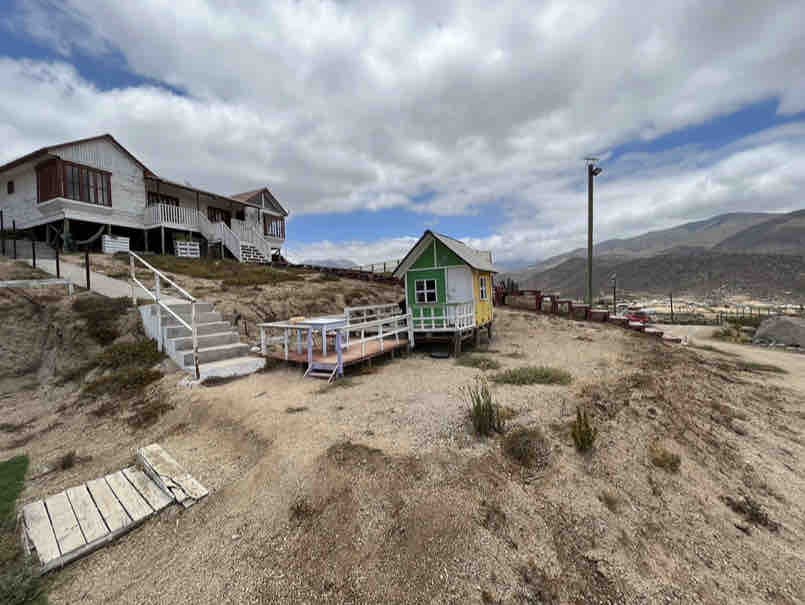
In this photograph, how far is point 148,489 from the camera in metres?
4.61

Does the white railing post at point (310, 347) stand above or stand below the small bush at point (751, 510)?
above

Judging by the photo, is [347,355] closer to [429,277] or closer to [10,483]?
[429,277]

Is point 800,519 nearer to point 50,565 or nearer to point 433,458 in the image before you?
point 433,458

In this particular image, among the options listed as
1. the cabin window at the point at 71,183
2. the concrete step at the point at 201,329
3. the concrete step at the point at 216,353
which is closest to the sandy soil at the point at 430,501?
the concrete step at the point at 216,353

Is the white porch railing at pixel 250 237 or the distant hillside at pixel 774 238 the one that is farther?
the distant hillside at pixel 774 238

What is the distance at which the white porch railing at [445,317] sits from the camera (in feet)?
38.3

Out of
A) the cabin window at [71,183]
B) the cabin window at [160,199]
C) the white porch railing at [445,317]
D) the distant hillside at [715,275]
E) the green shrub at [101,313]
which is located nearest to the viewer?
the green shrub at [101,313]

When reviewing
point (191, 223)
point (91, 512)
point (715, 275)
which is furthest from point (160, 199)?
point (715, 275)

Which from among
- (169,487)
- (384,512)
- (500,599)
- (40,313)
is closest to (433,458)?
(384,512)

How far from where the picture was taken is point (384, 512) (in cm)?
400

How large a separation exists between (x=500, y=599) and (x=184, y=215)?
89.4 feet

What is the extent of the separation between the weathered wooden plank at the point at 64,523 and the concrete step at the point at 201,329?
511cm

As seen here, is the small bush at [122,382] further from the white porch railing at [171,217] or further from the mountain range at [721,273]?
the mountain range at [721,273]

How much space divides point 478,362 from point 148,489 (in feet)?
27.3
